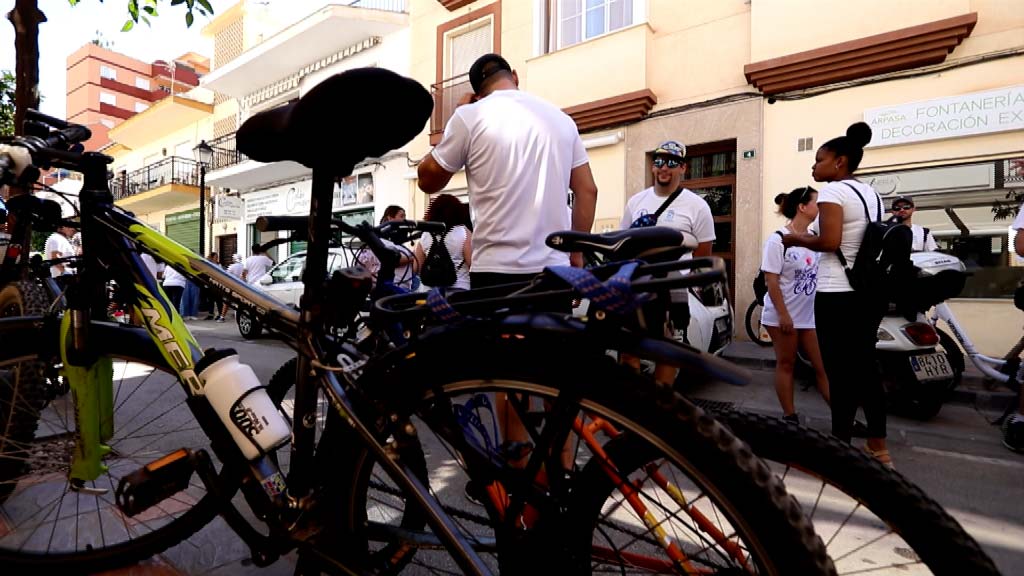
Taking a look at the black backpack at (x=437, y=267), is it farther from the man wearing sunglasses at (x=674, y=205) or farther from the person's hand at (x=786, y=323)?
the person's hand at (x=786, y=323)

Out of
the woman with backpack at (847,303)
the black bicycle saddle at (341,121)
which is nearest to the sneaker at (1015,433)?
the woman with backpack at (847,303)

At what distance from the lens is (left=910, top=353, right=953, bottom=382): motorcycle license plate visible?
4062 mm

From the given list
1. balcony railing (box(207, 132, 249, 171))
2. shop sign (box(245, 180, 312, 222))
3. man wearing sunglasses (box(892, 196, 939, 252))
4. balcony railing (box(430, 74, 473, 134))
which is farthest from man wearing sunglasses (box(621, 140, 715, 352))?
balcony railing (box(207, 132, 249, 171))

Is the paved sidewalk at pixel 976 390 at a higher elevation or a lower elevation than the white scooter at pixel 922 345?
lower

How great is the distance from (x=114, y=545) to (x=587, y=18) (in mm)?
10337

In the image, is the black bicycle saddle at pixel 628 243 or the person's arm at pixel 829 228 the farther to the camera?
the person's arm at pixel 829 228

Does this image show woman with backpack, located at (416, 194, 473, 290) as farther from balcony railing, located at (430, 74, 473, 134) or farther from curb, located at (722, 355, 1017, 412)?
balcony railing, located at (430, 74, 473, 134)

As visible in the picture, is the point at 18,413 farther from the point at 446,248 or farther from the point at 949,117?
the point at 949,117

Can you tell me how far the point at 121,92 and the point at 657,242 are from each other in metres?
60.3

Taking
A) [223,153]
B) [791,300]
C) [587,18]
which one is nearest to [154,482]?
[791,300]

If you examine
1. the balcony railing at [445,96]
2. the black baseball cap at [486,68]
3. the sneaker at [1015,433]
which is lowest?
the sneaker at [1015,433]

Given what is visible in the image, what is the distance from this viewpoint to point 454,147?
7.33ft

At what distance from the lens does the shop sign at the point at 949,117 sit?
6.38m

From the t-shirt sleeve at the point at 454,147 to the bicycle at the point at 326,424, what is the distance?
754 mm
